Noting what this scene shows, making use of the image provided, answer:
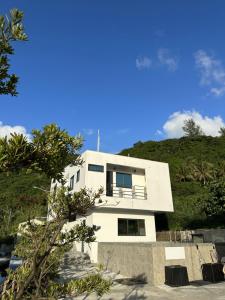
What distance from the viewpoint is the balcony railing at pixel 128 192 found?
944 inches

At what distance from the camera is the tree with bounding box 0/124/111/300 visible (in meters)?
3.38

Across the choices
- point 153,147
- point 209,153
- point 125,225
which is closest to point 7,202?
point 125,225

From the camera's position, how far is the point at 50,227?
374 cm

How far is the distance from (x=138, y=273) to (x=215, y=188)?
9.46m

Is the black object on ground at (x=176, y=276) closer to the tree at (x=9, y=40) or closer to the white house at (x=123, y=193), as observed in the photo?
the white house at (x=123, y=193)

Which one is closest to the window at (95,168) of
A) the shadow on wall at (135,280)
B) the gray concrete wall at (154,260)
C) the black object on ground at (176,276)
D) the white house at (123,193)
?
the white house at (123,193)

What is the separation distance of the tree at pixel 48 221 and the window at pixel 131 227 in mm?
19202

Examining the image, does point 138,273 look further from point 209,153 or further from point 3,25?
point 209,153

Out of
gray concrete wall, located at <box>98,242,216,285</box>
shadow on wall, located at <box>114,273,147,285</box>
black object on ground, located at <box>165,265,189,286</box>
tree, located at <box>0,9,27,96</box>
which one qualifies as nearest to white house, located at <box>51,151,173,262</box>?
gray concrete wall, located at <box>98,242,216,285</box>

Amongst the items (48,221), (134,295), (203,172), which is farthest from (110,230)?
(203,172)

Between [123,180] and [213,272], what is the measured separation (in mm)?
12847

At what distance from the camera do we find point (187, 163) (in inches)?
2010

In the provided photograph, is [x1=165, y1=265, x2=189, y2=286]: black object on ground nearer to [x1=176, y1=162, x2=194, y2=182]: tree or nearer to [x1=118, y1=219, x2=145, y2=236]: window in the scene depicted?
[x1=118, y1=219, x2=145, y2=236]: window

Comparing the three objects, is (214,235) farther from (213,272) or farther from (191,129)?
(191,129)
